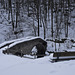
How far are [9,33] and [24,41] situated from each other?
12.0 m

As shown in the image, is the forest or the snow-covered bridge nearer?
the snow-covered bridge

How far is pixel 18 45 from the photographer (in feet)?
38.3

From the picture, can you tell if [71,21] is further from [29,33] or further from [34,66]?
[34,66]

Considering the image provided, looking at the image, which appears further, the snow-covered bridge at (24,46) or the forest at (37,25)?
the forest at (37,25)

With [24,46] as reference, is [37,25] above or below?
above

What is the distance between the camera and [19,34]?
24438mm

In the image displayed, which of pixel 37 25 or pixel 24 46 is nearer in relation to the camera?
pixel 24 46

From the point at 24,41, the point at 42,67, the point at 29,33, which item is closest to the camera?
the point at 42,67

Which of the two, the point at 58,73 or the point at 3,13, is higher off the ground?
the point at 3,13

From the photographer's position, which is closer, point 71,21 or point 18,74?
point 18,74

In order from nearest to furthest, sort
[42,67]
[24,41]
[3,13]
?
1. [42,67]
2. [24,41]
3. [3,13]

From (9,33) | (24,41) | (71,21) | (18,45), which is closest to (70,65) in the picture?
(18,45)

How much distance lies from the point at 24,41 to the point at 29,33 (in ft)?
42.5

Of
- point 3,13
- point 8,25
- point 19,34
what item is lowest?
point 19,34
